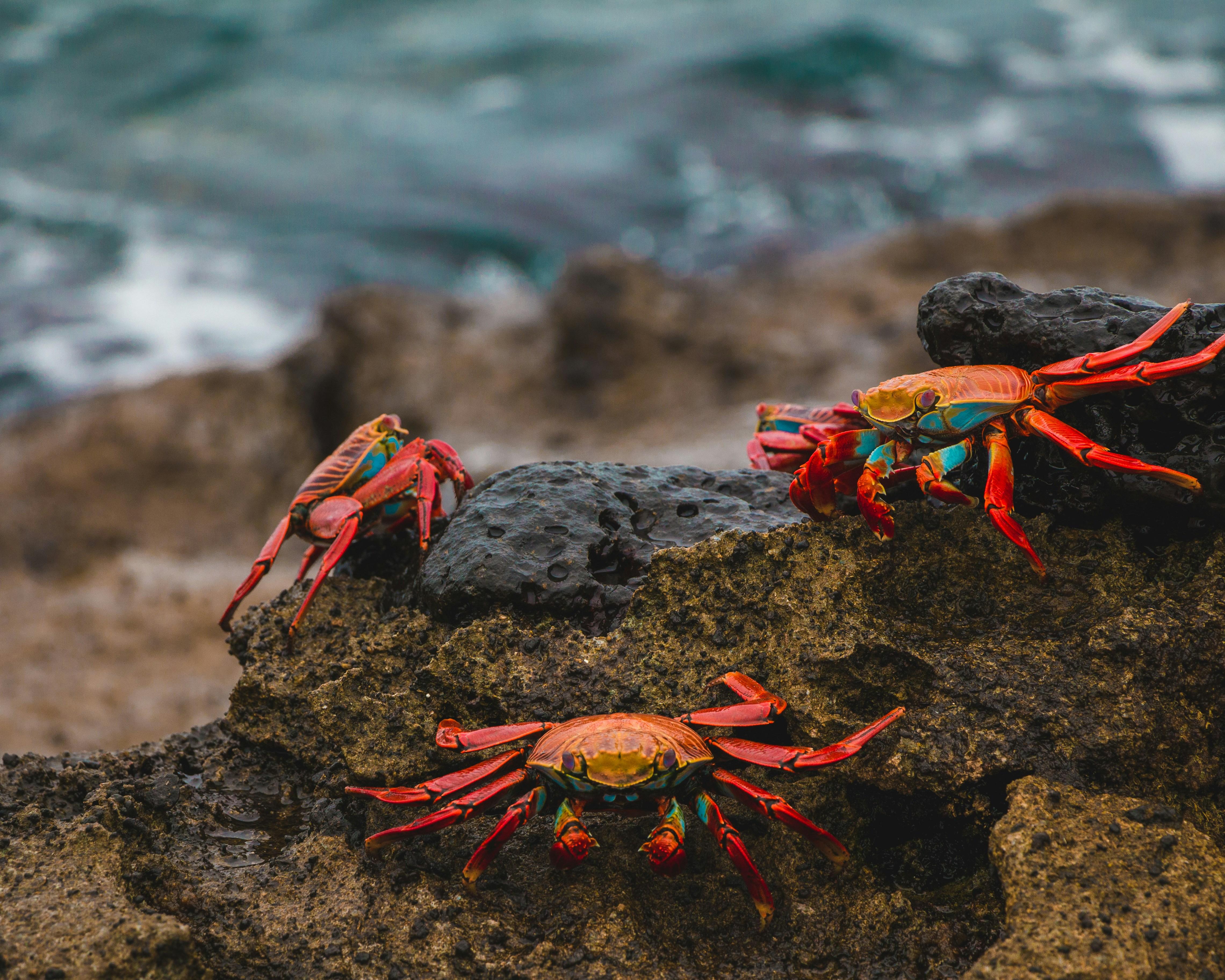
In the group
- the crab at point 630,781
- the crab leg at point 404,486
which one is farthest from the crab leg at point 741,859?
the crab leg at point 404,486

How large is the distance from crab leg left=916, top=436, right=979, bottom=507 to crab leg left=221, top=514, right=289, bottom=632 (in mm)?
2352

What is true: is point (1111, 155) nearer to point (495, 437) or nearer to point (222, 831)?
point (495, 437)

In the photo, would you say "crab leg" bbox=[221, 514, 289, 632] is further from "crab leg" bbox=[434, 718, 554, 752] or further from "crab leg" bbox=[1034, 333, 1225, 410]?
"crab leg" bbox=[1034, 333, 1225, 410]

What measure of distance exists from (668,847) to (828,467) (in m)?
1.28

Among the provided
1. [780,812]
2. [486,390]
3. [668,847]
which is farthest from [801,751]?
[486,390]

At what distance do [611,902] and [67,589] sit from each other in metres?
8.14

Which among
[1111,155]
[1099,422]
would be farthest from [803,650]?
[1111,155]

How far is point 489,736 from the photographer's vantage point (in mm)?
2973

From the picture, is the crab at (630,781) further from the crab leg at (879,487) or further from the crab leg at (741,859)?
the crab leg at (879,487)

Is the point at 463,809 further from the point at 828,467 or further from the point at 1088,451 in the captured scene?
the point at 1088,451

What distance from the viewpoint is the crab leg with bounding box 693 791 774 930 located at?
2709 millimetres

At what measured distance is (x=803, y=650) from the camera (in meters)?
3.08

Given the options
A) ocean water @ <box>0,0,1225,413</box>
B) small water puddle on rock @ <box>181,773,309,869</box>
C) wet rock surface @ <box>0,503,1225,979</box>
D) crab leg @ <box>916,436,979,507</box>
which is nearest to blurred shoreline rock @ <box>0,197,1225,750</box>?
ocean water @ <box>0,0,1225,413</box>

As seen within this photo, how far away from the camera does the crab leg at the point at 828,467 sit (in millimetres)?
3215
